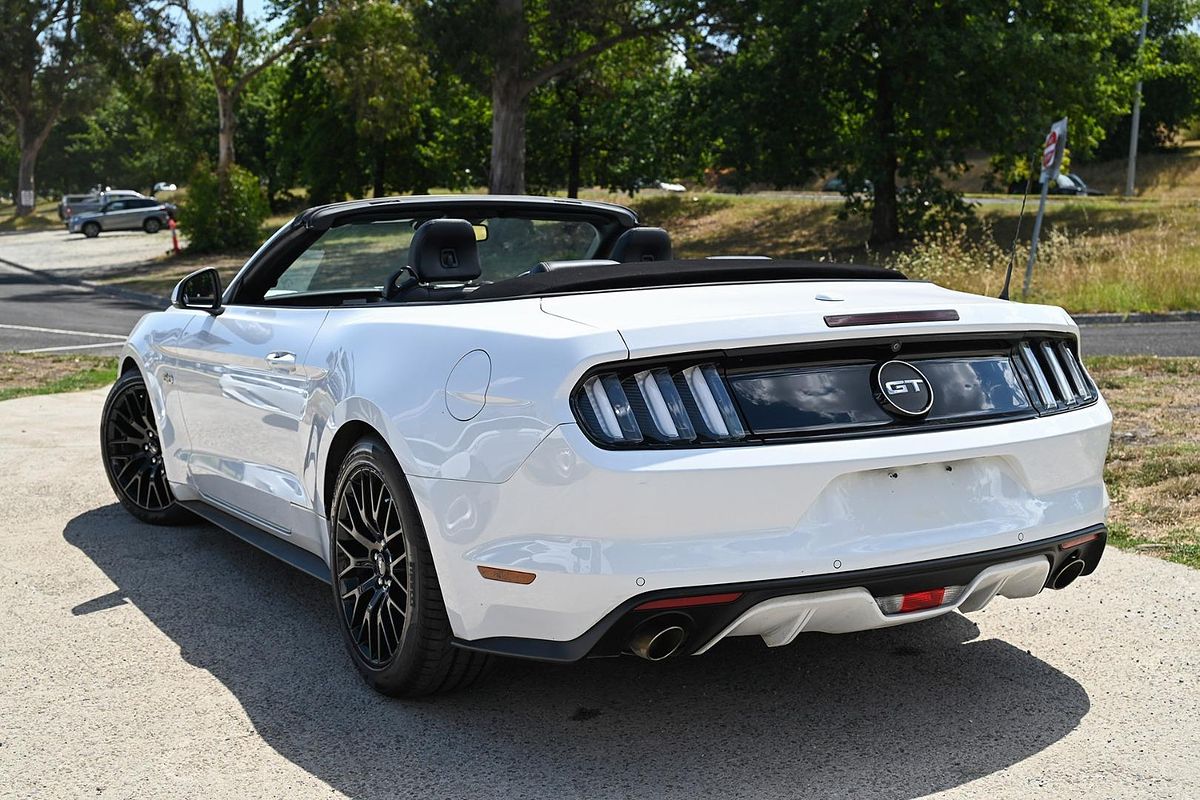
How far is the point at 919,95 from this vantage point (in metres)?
28.4

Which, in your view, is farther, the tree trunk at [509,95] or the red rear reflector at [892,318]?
the tree trunk at [509,95]

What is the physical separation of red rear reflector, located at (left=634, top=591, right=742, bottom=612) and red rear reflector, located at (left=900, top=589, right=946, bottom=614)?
1.75 ft

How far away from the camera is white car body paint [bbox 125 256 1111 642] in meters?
3.32

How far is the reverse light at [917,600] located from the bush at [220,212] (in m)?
34.5

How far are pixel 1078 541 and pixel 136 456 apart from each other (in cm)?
441

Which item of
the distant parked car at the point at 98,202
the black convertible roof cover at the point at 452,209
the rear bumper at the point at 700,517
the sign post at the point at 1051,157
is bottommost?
the distant parked car at the point at 98,202

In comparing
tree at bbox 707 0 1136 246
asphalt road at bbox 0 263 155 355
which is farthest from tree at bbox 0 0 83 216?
tree at bbox 707 0 1136 246

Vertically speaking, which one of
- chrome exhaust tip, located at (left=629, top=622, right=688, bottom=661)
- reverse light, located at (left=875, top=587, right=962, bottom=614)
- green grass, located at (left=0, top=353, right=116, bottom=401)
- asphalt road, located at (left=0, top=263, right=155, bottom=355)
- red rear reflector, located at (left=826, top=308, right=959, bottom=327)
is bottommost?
asphalt road, located at (left=0, top=263, right=155, bottom=355)

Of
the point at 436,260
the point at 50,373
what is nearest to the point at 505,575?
the point at 436,260

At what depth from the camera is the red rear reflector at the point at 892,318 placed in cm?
356

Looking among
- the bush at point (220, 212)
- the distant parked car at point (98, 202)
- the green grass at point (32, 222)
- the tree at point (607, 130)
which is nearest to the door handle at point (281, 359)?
the bush at point (220, 212)

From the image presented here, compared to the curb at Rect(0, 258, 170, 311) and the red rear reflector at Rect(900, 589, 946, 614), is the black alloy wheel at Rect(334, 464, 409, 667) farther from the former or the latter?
the curb at Rect(0, 258, 170, 311)

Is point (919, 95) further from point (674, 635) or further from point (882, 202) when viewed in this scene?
point (674, 635)

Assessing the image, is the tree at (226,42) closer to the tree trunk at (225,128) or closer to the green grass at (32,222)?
the tree trunk at (225,128)
